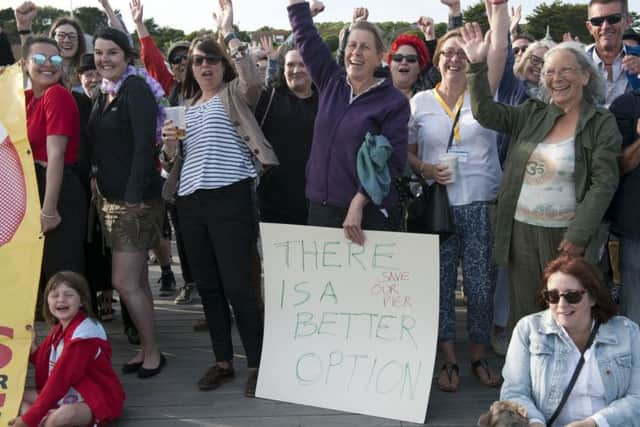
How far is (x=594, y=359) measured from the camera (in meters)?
2.96

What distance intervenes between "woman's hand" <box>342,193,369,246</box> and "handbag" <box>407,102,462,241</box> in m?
0.43

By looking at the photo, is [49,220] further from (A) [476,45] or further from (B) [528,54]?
(B) [528,54]

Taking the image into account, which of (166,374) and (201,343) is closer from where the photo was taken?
(166,374)

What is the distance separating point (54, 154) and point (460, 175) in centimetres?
216

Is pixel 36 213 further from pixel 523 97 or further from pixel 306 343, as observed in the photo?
pixel 523 97

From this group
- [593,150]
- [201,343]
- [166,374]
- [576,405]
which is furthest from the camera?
[201,343]

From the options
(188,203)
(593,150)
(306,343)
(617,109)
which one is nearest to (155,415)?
(306,343)

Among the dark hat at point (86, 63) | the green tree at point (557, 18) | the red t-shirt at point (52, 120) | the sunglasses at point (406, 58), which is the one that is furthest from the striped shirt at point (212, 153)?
the green tree at point (557, 18)

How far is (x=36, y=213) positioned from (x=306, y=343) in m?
1.54

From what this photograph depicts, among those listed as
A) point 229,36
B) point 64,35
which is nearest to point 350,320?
point 229,36

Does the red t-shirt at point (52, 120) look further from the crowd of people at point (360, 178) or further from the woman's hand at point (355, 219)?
the woman's hand at point (355, 219)

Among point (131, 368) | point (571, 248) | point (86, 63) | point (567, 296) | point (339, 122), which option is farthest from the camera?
point (86, 63)

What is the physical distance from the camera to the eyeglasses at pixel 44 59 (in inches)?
156

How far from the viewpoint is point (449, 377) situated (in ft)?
13.0
